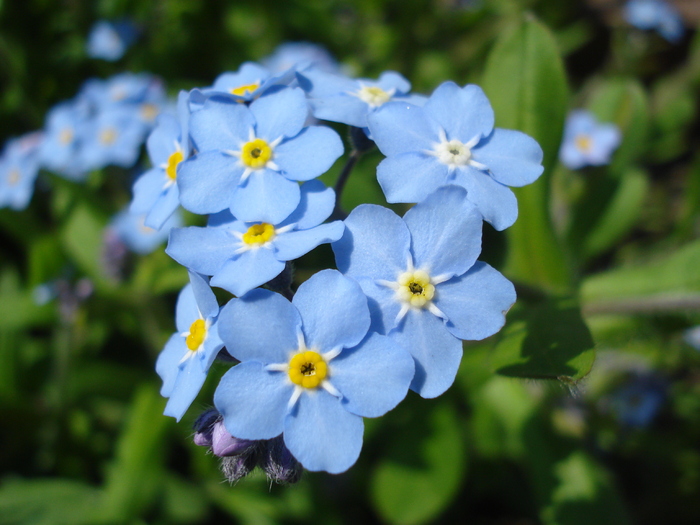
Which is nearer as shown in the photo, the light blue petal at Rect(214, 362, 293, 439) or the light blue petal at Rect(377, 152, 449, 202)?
the light blue petal at Rect(214, 362, 293, 439)

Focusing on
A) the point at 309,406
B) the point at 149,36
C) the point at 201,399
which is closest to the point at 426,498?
the point at 201,399

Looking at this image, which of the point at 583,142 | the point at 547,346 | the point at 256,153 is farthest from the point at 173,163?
the point at 583,142

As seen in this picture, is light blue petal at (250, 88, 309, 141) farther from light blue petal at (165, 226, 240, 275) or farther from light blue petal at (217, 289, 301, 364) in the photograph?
light blue petal at (217, 289, 301, 364)

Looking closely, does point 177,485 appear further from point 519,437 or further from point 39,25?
point 39,25

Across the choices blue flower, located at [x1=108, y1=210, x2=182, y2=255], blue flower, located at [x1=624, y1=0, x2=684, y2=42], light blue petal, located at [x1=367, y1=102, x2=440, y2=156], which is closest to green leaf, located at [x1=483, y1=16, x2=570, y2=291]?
light blue petal, located at [x1=367, y1=102, x2=440, y2=156]

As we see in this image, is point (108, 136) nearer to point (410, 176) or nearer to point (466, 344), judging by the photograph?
point (466, 344)

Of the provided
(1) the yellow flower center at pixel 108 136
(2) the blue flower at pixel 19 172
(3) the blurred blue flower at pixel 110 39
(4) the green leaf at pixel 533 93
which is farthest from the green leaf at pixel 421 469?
(3) the blurred blue flower at pixel 110 39

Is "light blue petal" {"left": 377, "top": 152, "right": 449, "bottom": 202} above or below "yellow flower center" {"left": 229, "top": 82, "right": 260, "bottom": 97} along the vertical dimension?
below

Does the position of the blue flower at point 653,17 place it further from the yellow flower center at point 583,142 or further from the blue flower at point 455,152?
the blue flower at point 455,152
